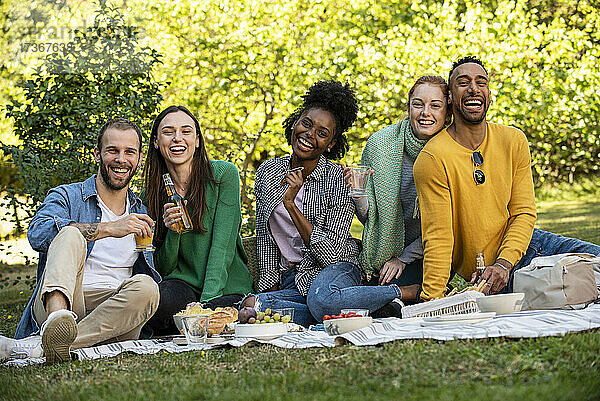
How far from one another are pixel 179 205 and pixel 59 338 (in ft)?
4.25

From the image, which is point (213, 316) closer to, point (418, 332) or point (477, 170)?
point (418, 332)

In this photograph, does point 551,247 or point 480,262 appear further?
point 551,247

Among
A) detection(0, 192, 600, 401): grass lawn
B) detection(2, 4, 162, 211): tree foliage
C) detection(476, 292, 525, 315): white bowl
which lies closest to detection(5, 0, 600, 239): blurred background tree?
detection(2, 4, 162, 211): tree foliage

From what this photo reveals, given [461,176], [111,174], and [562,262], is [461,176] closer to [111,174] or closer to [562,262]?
[562,262]

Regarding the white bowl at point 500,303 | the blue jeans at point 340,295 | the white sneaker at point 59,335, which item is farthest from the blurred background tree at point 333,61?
the white sneaker at point 59,335

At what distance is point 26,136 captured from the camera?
6.26m

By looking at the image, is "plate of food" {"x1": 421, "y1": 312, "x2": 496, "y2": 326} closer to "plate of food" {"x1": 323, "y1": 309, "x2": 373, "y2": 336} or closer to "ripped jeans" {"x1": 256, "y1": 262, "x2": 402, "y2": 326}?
"plate of food" {"x1": 323, "y1": 309, "x2": 373, "y2": 336}

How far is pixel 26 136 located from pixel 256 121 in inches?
183

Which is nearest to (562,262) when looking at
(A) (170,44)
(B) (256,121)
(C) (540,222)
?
(B) (256,121)

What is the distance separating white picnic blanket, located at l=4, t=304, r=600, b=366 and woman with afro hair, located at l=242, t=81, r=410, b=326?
67 centimetres

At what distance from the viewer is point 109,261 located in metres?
4.15

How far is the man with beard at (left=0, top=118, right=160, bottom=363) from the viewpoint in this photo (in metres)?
3.48

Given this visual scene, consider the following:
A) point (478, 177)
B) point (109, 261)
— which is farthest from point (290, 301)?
point (478, 177)

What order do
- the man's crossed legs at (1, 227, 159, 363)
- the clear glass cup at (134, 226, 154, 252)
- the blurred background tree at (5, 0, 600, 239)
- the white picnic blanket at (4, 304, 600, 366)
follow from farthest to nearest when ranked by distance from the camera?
the blurred background tree at (5, 0, 600, 239), the clear glass cup at (134, 226, 154, 252), the man's crossed legs at (1, 227, 159, 363), the white picnic blanket at (4, 304, 600, 366)
